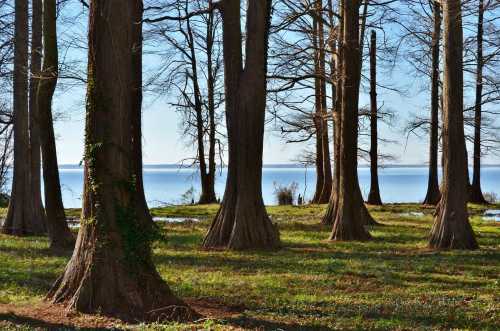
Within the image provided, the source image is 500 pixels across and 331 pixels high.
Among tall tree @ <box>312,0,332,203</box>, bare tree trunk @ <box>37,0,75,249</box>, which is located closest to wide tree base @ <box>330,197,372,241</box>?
bare tree trunk @ <box>37,0,75,249</box>

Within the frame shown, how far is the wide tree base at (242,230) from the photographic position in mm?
15750

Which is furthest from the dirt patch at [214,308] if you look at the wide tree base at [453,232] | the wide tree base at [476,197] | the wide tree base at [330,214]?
the wide tree base at [476,197]

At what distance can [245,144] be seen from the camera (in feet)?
53.5

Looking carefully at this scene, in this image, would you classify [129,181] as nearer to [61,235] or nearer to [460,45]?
[61,235]

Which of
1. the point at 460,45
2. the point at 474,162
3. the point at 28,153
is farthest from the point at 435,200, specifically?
the point at 28,153

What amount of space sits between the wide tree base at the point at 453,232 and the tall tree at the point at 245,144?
393 centimetres

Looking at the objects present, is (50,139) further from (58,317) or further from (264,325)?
(264,325)

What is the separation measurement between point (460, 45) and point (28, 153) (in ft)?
42.6

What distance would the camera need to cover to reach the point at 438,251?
50.9 feet

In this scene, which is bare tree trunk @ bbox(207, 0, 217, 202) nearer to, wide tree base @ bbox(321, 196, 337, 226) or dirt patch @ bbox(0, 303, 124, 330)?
wide tree base @ bbox(321, 196, 337, 226)

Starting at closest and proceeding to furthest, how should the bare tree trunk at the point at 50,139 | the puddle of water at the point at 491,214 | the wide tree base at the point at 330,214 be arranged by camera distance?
the bare tree trunk at the point at 50,139 < the wide tree base at the point at 330,214 < the puddle of water at the point at 491,214

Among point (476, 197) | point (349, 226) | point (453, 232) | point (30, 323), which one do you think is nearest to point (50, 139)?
point (30, 323)

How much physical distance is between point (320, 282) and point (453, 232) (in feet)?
19.4

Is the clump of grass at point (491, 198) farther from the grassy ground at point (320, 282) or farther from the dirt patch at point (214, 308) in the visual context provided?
the dirt patch at point (214, 308)
